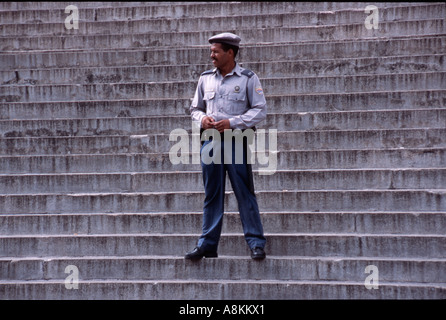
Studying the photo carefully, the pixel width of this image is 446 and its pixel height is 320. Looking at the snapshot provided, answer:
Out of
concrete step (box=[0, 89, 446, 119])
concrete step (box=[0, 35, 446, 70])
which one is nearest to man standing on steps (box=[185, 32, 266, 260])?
concrete step (box=[0, 89, 446, 119])

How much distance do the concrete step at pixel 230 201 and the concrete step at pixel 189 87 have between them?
1.80 m

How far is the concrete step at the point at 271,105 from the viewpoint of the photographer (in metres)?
6.42

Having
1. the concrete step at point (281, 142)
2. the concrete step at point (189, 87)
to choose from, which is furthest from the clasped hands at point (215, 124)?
the concrete step at point (189, 87)

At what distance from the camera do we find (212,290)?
4586mm

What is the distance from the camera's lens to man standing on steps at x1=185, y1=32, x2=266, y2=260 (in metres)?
4.64

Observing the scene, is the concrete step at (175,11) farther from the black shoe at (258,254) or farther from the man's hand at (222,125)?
the black shoe at (258,254)

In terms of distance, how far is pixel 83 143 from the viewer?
20.9ft

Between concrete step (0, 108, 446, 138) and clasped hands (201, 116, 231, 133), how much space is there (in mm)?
1685

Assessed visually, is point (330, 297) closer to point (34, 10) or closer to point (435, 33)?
point (435, 33)

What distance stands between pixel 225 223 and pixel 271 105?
1.89 meters

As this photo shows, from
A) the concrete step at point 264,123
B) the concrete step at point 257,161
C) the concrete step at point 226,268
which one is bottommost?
the concrete step at point 226,268

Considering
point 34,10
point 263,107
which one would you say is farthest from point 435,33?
point 34,10

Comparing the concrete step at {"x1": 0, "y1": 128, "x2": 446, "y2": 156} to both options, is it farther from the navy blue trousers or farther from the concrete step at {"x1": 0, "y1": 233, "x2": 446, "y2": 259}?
the navy blue trousers

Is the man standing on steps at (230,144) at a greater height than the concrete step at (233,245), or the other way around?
the man standing on steps at (230,144)
